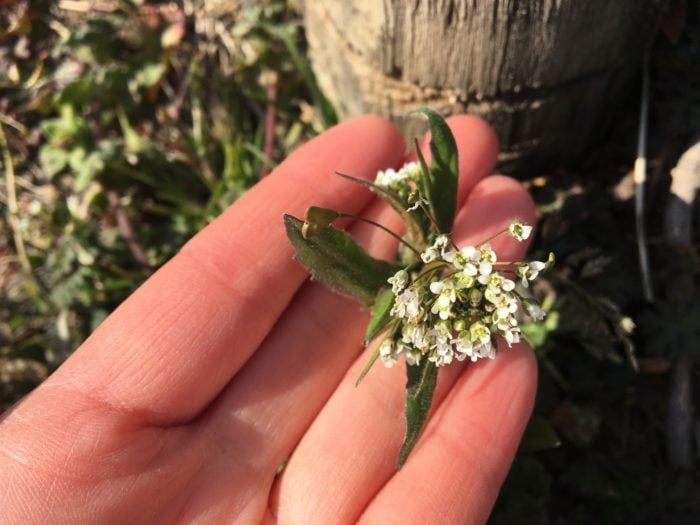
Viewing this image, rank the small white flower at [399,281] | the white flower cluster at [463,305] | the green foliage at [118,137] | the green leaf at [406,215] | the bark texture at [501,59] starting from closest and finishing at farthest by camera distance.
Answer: the white flower cluster at [463,305], the small white flower at [399,281], the green leaf at [406,215], the bark texture at [501,59], the green foliage at [118,137]

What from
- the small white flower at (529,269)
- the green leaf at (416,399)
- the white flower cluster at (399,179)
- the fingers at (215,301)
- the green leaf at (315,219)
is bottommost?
the green leaf at (416,399)

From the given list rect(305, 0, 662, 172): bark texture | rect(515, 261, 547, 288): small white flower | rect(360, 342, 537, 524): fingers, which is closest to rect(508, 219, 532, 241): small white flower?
rect(515, 261, 547, 288): small white flower

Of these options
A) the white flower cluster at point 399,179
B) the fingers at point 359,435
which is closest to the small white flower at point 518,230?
the fingers at point 359,435

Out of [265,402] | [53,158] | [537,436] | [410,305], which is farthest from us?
[53,158]

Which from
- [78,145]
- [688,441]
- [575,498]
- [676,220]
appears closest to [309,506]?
[575,498]

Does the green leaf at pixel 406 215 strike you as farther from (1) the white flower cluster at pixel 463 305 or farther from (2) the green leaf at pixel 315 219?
(1) the white flower cluster at pixel 463 305

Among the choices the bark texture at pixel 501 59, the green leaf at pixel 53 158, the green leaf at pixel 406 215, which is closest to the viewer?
the green leaf at pixel 406 215

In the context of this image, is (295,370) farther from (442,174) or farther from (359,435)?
(442,174)

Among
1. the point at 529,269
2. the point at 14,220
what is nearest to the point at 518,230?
the point at 529,269
